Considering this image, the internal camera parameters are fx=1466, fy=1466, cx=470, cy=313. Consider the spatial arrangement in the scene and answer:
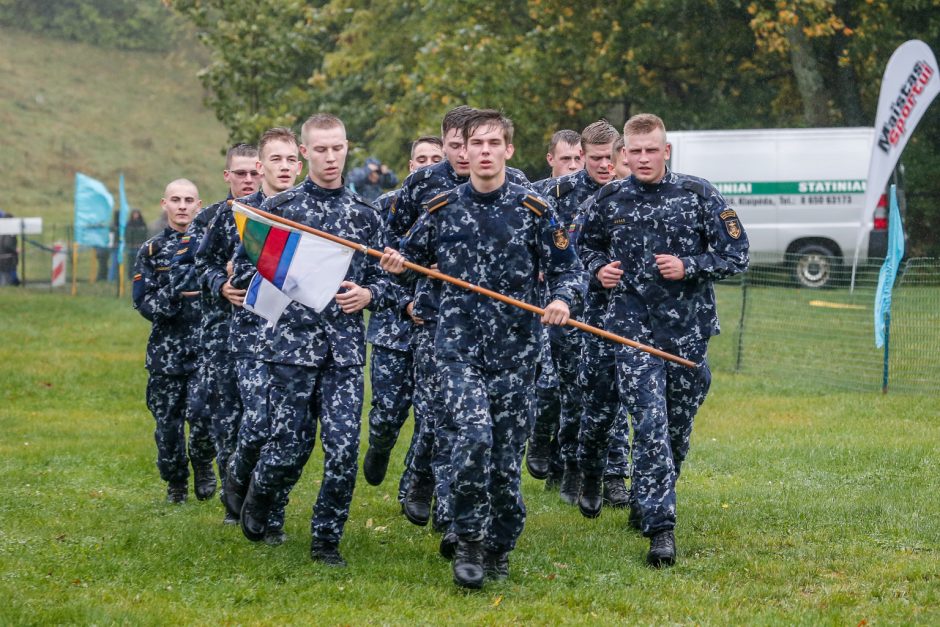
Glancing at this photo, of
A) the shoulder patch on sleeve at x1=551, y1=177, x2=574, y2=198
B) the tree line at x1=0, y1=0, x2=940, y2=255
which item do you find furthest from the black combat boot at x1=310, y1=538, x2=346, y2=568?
the tree line at x1=0, y1=0, x2=940, y2=255

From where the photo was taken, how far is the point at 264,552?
8039 mm

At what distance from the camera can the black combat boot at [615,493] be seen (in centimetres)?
945

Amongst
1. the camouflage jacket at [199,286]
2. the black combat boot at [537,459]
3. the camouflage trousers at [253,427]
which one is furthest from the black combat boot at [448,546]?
the black combat boot at [537,459]

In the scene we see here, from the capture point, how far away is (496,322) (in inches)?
287

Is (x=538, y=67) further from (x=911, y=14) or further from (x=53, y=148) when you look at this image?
(x=53, y=148)

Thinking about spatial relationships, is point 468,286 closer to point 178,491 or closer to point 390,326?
point 390,326

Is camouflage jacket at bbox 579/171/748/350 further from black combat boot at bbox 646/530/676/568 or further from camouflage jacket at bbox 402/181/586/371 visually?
black combat boot at bbox 646/530/676/568

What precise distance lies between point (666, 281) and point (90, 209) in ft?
87.4

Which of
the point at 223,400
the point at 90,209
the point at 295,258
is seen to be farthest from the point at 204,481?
the point at 90,209

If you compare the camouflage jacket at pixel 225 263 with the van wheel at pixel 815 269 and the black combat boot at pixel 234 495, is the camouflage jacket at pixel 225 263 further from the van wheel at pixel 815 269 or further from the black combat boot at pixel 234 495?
the van wheel at pixel 815 269

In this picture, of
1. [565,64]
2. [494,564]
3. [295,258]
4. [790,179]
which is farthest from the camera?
[565,64]

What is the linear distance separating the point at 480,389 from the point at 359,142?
28572mm

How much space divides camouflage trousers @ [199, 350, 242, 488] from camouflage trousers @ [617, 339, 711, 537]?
262 cm

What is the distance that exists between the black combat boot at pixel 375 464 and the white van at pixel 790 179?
1759 centimetres
